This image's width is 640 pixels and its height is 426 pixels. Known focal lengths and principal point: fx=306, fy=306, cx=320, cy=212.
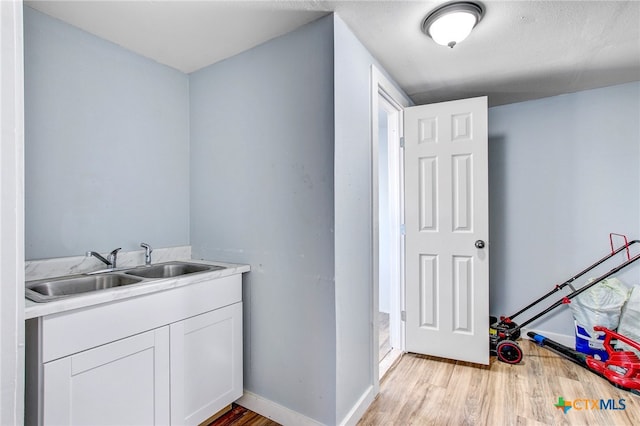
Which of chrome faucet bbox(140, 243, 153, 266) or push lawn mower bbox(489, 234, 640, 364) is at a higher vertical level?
chrome faucet bbox(140, 243, 153, 266)

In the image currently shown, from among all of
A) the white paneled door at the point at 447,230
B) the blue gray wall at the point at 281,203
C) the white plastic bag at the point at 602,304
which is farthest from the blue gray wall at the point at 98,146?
the white plastic bag at the point at 602,304

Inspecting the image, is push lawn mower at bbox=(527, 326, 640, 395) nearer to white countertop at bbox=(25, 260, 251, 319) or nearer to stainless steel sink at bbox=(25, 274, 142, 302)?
white countertop at bbox=(25, 260, 251, 319)

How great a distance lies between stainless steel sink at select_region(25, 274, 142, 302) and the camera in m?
1.49

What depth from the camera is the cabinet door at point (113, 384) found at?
1.15 m

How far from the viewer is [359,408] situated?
179 centimetres

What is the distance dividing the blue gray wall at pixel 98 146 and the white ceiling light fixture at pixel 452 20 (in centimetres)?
177

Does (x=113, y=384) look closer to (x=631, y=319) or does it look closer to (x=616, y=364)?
(x=616, y=364)

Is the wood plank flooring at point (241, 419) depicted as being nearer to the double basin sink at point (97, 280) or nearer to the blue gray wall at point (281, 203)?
the blue gray wall at point (281, 203)

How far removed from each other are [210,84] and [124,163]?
2.63 feet

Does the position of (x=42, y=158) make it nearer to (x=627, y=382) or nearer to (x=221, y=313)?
(x=221, y=313)

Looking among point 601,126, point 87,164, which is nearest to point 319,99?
point 87,164

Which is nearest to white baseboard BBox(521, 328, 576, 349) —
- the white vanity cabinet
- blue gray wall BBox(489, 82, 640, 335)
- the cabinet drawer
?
blue gray wall BBox(489, 82, 640, 335)

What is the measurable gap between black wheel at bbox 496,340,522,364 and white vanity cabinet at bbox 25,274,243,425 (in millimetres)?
2015

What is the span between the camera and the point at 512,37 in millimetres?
1863
